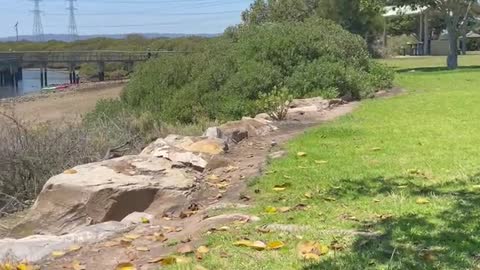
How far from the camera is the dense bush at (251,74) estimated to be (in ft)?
53.6

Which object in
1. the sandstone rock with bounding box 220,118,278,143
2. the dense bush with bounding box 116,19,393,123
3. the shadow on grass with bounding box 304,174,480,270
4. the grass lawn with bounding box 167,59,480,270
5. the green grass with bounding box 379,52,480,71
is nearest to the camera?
the shadow on grass with bounding box 304,174,480,270

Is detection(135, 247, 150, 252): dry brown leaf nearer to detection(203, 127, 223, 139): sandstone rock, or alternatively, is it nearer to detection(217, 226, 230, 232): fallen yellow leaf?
detection(217, 226, 230, 232): fallen yellow leaf

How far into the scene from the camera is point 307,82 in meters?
16.6

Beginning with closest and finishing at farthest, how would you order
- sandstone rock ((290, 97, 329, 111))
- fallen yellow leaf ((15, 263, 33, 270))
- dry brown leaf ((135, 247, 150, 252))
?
1. fallen yellow leaf ((15, 263, 33, 270))
2. dry brown leaf ((135, 247, 150, 252))
3. sandstone rock ((290, 97, 329, 111))

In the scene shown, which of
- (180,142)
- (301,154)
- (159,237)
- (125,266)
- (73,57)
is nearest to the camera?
(125,266)

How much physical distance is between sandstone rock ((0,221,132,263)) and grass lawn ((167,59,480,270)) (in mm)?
1033

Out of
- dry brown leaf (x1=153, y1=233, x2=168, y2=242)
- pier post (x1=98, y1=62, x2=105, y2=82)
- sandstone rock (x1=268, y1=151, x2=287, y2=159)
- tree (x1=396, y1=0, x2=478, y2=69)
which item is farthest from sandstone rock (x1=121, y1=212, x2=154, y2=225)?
pier post (x1=98, y1=62, x2=105, y2=82)

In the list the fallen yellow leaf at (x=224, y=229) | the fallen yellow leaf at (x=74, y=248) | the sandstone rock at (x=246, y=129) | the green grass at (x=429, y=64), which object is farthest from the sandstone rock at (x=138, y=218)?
the green grass at (x=429, y=64)

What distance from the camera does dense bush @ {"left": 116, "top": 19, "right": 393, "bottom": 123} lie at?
643 inches

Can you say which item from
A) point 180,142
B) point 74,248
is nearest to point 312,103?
point 180,142

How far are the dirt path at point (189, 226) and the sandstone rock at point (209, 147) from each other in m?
0.15

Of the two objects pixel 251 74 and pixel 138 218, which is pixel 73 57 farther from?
pixel 138 218

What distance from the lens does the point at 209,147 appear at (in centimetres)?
904

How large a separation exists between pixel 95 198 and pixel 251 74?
9.79 metres
